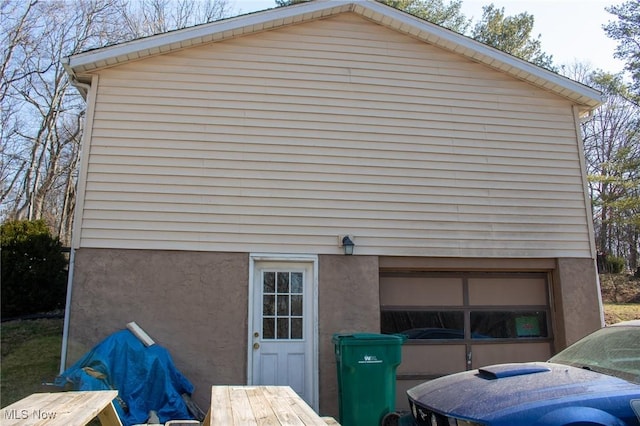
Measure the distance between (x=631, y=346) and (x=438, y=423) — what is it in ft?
5.71

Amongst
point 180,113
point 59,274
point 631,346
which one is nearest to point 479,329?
point 631,346

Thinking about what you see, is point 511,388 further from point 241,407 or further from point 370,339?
point 370,339

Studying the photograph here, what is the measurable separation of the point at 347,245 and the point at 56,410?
4503 mm

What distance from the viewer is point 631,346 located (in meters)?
3.96

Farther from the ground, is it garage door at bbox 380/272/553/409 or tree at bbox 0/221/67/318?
tree at bbox 0/221/67/318

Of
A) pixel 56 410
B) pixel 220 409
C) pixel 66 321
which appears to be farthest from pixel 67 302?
pixel 220 409

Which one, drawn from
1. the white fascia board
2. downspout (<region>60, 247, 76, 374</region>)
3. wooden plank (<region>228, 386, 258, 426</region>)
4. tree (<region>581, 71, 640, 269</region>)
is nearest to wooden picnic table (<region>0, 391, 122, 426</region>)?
wooden plank (<region>228, 386, 258, 426</region>)

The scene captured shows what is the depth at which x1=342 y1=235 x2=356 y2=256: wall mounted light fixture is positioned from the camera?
7.09 m

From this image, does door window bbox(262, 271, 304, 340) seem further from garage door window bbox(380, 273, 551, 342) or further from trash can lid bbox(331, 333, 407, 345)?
garage door window bbox(380, 273, 551, 342)

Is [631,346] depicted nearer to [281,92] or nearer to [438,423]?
[438,423]

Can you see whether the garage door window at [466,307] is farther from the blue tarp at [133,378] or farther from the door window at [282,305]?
the blue tarp at [133,378]

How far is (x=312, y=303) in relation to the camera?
6996mm

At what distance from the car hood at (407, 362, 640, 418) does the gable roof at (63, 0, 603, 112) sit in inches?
218

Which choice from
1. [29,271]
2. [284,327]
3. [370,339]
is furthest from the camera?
[29,271]
